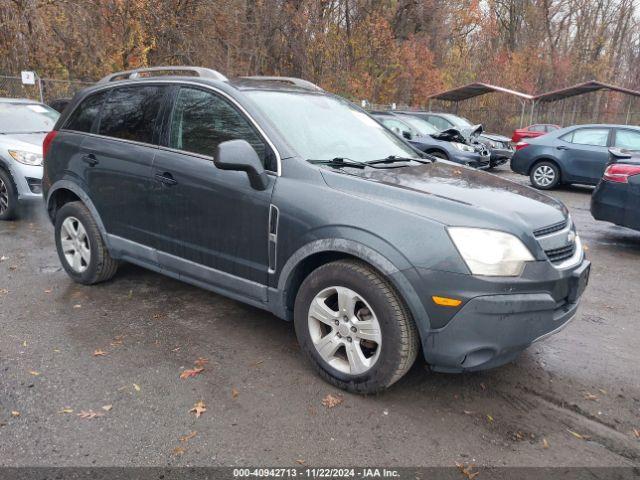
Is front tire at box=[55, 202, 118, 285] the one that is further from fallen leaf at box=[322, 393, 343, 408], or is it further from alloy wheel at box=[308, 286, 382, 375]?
fallen leaf at box=[322, 393, 343, 408]

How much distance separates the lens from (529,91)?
37312 mm

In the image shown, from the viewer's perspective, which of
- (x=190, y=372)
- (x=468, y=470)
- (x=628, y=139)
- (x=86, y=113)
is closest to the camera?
(x=468, y=470)

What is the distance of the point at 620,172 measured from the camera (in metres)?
6.36

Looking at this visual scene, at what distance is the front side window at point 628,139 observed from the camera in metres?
10.6

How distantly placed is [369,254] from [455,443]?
3.49 feet

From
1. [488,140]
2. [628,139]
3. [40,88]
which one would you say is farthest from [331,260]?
[40,88]

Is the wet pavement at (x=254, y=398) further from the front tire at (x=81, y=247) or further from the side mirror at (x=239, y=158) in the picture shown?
the side mirror at (x=239, y=158)

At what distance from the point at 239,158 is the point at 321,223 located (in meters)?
0.64

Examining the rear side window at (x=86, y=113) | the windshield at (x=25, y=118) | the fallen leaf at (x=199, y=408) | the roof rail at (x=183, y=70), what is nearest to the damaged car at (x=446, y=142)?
the windshield at (x=25, y=118)

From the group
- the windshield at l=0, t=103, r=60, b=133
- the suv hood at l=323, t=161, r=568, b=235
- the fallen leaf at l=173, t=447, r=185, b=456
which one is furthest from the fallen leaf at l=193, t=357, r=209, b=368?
the windshield at l=0, t=103, r=60, b=133

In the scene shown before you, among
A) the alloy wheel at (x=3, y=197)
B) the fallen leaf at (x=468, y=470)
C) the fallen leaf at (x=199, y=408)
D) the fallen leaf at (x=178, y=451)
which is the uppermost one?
the alloy wheel at (x=3, y=197)

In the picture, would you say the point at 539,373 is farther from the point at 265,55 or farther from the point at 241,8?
the point at 265,55

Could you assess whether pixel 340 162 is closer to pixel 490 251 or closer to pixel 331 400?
pixel 490 251

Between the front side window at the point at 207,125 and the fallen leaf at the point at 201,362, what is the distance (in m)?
1.33
